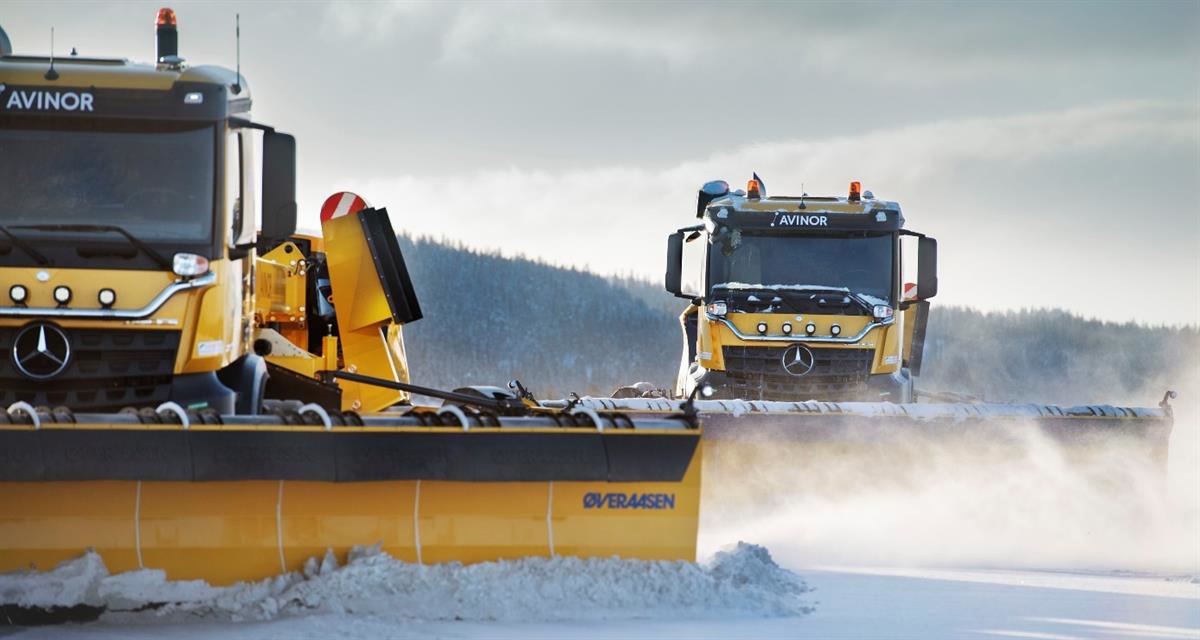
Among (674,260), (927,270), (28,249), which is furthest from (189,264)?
(927,270)

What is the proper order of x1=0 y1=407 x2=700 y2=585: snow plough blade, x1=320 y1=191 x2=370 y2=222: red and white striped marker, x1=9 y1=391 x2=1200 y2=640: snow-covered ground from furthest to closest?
x1=320 y1=191 x2=370 y2=222: red and white striped marker
x1=9 y1=391 x2=1200 y2=640: snow-covered ground
x1=0 y1=407 x2=700 y2=585: snow plough blade

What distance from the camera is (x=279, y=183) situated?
895cm

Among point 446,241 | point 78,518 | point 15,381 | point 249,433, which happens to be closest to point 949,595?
point 249,433

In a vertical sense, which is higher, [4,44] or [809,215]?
[4,44]

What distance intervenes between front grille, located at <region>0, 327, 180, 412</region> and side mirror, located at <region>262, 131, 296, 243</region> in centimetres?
86

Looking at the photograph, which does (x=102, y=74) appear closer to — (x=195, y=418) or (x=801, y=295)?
(x=195, y=418)

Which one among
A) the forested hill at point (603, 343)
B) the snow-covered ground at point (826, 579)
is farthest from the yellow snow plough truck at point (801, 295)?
the forested hill at point (603, 343)

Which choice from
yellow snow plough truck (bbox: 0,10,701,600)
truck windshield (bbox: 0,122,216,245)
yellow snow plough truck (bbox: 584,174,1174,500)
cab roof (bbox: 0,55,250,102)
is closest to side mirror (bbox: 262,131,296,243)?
yellow snow plough truck (bbox: 0,10,701,600)

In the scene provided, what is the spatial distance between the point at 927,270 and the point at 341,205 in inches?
223

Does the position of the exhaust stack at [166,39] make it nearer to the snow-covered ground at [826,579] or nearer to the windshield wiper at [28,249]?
the windshield wiper at [28,249]

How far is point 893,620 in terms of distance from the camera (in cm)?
794

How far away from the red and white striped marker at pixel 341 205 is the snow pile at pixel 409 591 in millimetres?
5391

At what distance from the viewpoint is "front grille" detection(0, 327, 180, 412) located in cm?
858

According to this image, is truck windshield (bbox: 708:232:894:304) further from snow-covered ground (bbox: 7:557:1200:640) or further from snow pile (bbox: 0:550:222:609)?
snow pile (bbox: 0:550:222:609)
